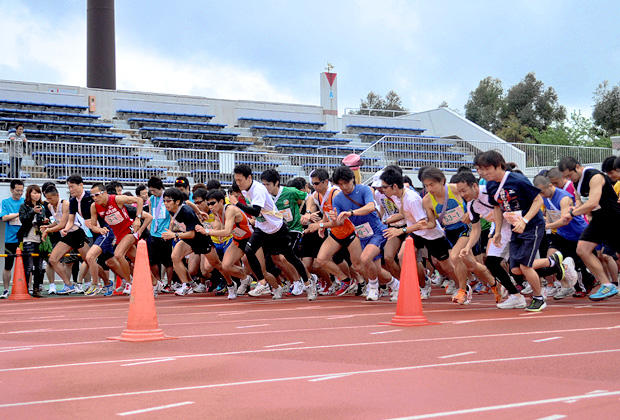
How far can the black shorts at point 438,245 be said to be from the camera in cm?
1170

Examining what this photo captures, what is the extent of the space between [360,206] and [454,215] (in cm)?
138

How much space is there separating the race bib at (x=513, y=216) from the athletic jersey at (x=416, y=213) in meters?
2.25

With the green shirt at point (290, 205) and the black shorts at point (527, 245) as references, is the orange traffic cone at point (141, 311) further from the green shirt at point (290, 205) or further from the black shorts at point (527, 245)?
the green shirt at point (290, 205)

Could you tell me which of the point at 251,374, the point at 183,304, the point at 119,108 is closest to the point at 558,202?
the point at 183,304

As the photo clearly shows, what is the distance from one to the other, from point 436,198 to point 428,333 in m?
3.92

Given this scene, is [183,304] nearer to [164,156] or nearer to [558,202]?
[558,202]

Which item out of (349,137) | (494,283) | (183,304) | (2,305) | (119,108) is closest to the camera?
(494,283)

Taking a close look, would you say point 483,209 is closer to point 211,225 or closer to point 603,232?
point 603,232

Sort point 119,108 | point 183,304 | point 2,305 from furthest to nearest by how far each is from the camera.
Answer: point 119,108, point 2,305, point 183,304

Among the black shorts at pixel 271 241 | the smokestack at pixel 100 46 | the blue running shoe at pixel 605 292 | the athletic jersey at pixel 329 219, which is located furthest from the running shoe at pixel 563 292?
the smokestack at pixel 100 46

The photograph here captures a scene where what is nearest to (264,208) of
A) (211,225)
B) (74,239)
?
(211,225)

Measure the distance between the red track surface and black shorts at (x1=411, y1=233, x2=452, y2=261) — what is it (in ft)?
5.60

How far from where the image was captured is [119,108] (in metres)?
36.2

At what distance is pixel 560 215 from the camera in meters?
11.5
